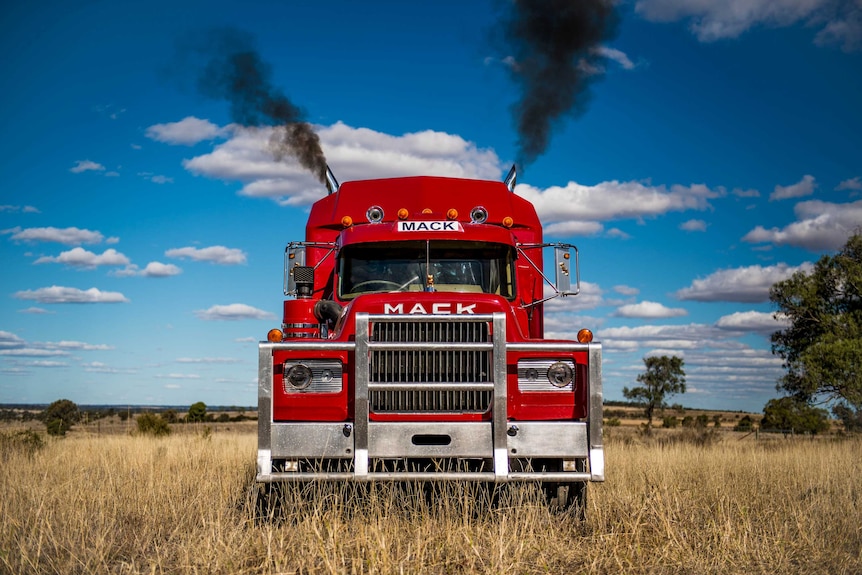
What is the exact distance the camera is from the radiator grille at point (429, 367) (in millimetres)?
7566

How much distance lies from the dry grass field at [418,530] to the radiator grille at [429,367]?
0.94 metres

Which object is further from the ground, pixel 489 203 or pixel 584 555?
pixel 489 203

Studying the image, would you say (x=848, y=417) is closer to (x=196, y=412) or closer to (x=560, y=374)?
(x=560, y=374)

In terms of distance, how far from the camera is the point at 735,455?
16.6 meters

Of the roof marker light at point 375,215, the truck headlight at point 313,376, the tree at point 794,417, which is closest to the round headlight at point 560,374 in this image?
the truck headlight at point 313,376

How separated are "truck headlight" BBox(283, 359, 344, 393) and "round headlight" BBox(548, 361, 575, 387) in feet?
6.37

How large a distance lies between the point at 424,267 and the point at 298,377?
2.73m

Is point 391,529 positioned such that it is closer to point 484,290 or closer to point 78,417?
point 484,290

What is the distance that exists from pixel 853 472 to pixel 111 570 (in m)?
11.0

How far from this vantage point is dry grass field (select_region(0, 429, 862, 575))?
6277 mm

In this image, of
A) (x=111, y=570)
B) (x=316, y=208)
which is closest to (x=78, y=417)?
(x=316, y=208)

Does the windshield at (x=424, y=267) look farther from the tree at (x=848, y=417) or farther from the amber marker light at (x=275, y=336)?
the tree at (x=848, y=417)

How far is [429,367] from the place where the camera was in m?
7.59

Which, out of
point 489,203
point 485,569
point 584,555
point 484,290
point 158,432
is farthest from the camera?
point 158,432
